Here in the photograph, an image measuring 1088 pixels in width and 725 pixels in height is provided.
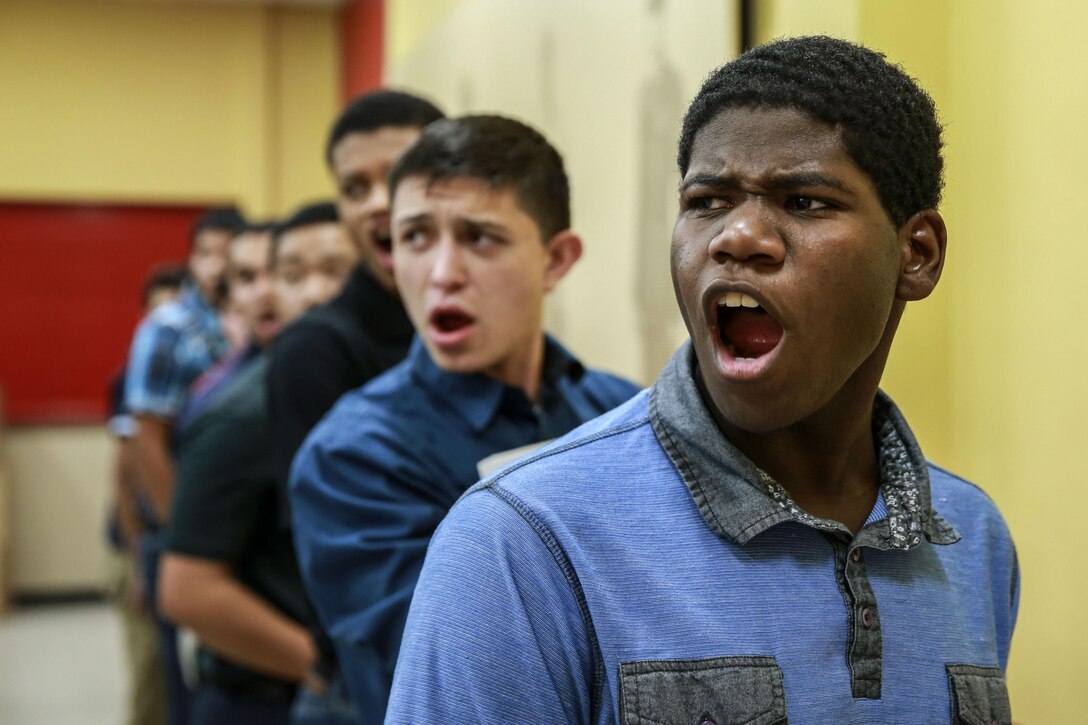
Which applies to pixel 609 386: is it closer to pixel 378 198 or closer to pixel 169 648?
pixel 378 198

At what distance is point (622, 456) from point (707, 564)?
13cm

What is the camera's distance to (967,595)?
48.7 inches

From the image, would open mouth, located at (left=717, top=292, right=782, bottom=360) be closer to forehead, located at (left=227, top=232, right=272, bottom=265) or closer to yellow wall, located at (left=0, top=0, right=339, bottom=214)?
forehead, located at (left=227, top=232, right=272, bottom=265)

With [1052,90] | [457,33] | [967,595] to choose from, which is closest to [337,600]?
[967,595]

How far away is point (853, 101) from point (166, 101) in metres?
8.00

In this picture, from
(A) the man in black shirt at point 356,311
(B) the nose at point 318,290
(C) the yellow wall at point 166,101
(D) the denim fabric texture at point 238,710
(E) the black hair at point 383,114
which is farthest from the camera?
(C) the yellow wall at point 166,101

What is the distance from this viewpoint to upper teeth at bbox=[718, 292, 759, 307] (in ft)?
3.60

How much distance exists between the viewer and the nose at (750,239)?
3.56 ft

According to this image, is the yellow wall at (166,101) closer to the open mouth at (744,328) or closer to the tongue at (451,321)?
the tongue at (451,321)

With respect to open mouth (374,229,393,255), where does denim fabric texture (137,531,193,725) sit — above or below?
below

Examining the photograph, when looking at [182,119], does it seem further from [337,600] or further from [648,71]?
[337,600]

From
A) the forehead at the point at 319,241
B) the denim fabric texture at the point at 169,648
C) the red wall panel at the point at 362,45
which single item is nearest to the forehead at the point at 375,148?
the forehead at the point at 319,241

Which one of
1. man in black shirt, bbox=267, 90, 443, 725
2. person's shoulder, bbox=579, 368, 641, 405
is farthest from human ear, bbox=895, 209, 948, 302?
man in black shirt, bbox=267, 90, 443, 725

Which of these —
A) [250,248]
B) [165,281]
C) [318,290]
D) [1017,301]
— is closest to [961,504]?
[1017,301]
